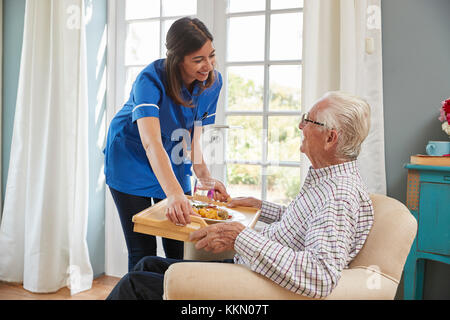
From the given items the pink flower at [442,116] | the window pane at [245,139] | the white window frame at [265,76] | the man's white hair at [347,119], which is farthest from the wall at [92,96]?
the pink flower at [442,116]

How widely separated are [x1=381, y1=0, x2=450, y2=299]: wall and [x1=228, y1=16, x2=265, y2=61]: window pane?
70 centimetres

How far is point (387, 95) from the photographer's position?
2010 mm

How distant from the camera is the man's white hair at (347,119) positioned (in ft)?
3.82

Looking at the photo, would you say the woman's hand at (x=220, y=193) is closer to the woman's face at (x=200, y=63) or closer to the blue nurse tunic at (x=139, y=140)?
the blue nurse tunic at (x=139, y=140)

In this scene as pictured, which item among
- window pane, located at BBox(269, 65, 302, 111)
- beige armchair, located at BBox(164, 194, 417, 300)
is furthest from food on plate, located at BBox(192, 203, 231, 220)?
window pane, located at BBox(269, 65, 302, 111)

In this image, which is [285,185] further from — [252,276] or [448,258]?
[252,276]

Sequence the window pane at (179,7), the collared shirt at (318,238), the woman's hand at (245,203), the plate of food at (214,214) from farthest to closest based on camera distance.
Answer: the window pane at (179,7) < the woman's hand at (245,203) < the plate of food at (214,214) < the collared shirt at (318,238)

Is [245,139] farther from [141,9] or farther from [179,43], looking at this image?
[141,9]

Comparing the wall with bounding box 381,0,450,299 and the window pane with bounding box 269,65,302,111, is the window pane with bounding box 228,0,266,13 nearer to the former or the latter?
the window pane with bounding box 269,65,302,111

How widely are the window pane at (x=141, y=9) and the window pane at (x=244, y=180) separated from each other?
1176 mm

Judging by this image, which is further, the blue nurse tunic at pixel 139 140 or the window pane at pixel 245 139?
the window pane at pixel 245 139

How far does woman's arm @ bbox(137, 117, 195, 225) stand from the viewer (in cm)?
123

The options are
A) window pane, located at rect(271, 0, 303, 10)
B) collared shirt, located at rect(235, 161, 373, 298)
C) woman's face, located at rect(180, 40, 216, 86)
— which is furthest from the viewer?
window pane, located at rect(271, 0, 303, 10)

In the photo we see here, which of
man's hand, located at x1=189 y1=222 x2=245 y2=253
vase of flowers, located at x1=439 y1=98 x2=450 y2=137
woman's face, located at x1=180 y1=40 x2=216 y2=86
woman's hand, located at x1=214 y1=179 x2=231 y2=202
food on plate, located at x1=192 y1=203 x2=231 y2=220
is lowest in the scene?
man's hand, located at x1=189 y1=222 x2=245 y2=253
